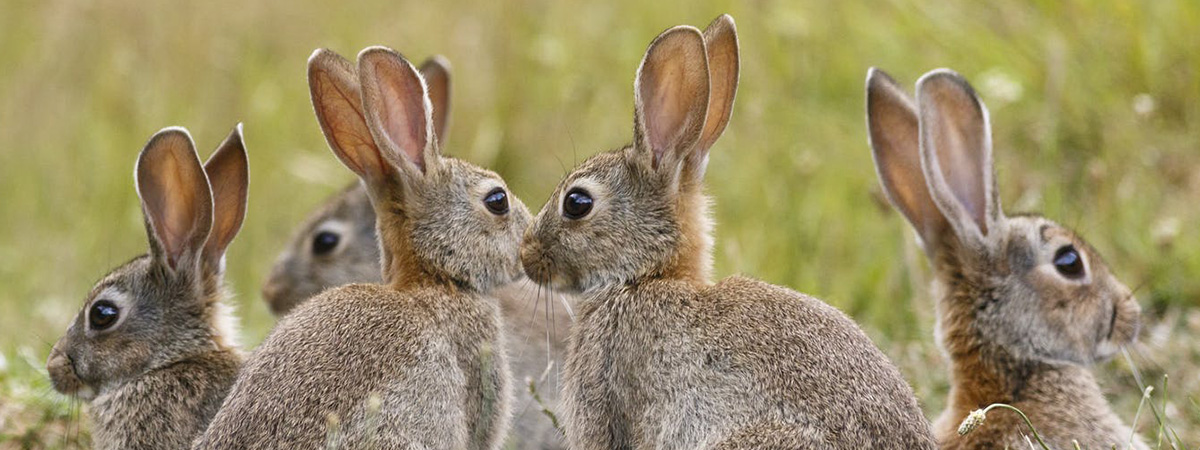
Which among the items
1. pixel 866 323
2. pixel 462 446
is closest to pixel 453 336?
pixel 462 446

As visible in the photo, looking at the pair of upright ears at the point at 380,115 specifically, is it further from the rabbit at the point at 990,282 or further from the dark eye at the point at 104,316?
the rabbit at the point at 990,282

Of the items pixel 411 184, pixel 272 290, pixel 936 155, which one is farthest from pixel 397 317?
pixel 272 290

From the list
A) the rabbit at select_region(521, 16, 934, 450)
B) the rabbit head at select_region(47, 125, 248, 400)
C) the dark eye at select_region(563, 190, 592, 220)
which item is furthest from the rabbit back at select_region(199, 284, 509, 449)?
the rabbit head at select_region(47, 125, 248, 400)

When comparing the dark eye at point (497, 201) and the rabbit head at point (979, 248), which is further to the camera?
the rabbit head at point (979, 248)

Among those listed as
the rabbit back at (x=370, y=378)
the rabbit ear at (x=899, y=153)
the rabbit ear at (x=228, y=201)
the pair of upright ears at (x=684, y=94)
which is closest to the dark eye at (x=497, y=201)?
the rabbit back at (x=370, y=378)

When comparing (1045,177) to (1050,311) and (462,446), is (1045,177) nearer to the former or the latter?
(1050,311)

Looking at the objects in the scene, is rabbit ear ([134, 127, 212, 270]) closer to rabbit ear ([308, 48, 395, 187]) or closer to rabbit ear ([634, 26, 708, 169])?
rabbit ear ([308, 48, 395, 187])
